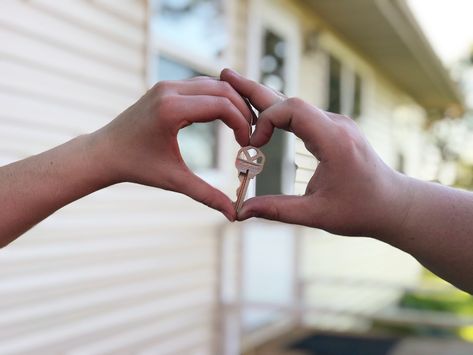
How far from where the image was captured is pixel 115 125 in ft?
3.76

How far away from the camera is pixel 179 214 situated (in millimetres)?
4910

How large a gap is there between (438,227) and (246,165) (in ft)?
1.10

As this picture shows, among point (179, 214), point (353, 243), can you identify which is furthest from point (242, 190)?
point (353, 243)

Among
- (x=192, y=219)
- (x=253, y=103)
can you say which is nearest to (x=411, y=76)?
(x=192, y=219)

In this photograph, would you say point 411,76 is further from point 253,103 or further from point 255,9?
point 253,103

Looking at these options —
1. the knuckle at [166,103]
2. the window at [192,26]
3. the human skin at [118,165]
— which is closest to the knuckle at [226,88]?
the human skin at [118,165]

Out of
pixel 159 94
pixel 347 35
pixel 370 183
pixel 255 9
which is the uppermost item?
pixel 347 35

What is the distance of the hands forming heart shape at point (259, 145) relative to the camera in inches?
41.3

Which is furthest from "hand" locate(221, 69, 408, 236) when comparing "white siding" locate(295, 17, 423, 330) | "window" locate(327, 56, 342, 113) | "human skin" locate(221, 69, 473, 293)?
"window" locate(327, 56, 342, 113)

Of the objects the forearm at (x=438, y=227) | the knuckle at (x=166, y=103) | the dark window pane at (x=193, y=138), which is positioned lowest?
the forearm at (x=438, y=227)

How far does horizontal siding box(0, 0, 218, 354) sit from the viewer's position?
3.39 metres

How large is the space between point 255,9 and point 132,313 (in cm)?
294

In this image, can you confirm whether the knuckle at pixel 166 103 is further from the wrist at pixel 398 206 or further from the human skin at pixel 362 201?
the wrist at pixel 398 206

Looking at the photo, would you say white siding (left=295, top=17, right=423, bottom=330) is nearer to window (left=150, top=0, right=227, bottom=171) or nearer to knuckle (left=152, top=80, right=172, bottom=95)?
window (left=150, top=0, right=227, bottom=171)
